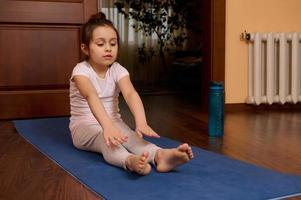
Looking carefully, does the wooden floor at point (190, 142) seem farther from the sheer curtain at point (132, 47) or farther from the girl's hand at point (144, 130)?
the sheer curtain at point (132, 47)

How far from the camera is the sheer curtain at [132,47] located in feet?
16.1

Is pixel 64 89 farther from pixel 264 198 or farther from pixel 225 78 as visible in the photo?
pixel 264 198

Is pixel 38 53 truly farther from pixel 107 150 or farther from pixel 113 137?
pixel 113 137

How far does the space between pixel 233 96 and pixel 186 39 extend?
7.86ft

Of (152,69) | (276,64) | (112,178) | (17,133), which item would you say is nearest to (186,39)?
(152,69)

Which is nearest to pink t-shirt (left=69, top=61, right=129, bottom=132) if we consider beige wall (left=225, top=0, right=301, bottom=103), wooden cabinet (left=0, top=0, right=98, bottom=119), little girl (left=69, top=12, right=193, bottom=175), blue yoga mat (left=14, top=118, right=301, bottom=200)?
little girl (left=69, top=12, right=193, bottom=175)

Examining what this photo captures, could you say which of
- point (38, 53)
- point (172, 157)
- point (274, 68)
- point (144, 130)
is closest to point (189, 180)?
point (172, 157)

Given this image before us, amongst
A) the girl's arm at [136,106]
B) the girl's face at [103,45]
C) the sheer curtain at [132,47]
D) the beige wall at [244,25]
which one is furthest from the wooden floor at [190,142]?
the sheer curtain at [132,47]

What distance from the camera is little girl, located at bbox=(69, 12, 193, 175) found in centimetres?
126

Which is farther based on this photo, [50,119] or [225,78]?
[225,78]

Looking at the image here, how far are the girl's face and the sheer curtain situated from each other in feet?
11.2

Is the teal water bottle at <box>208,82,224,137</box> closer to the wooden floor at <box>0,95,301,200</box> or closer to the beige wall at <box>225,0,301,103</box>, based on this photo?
the wooden floor at <box>0,95,301,200</box>

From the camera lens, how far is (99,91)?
1.58 metres

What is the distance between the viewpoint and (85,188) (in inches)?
45.6
